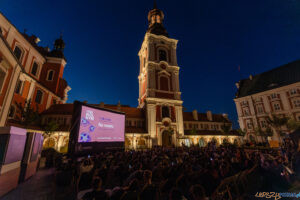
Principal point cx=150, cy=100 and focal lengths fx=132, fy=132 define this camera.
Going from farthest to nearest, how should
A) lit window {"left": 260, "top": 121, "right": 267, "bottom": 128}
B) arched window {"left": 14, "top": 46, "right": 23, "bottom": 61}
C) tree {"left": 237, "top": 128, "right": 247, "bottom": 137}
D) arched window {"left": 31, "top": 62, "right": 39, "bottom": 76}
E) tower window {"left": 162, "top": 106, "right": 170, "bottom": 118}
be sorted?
tree {"left": 237, "top": 128, "right": 247, "bottom": 137}, lit window {"left": 260, "top": 121, "right": 267, "bottom": 128}, tower window {"left": 162, "top": 106, "right": 170, "bottom": 118}, arched window {"left": 31, "top": 62, "right": 39, "bottom": 76}, arched window {"left": 14, "top": 46, "right": 23, "bottom": 61}

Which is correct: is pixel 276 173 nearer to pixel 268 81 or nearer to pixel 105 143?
pixel 105 143

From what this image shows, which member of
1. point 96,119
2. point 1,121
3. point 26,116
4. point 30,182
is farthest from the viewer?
point 26,116

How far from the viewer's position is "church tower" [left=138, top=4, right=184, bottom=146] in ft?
92.5

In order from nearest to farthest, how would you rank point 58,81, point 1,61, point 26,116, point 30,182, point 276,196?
point 276,196
point 30,182
point 1,61
point 26,116
point 58,81

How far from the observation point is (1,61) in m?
8.80

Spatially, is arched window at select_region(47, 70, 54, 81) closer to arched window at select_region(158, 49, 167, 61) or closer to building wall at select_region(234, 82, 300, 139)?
arched window at select_region(158, 49, 167, 61)

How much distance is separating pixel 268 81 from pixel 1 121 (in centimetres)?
5134

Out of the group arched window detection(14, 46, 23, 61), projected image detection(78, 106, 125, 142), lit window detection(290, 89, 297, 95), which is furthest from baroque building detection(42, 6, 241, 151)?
lit window detection(290, 89, 297, 95)

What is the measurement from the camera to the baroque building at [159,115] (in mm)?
26141

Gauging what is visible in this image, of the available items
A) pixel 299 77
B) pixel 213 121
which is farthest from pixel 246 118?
pixel 299 77

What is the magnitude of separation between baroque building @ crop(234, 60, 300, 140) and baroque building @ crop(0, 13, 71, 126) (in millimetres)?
44839

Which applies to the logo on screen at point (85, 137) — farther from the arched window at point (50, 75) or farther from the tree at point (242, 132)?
the tree at point (242, 132)

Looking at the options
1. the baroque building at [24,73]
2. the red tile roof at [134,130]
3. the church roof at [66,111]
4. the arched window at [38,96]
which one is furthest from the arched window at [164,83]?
the arched window at [38,96]

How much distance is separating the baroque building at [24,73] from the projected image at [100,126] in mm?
5688
